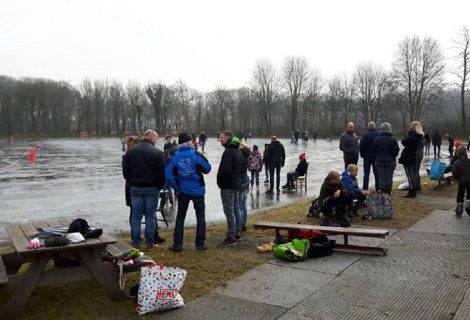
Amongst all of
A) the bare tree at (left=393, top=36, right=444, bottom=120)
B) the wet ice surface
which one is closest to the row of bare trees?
the bare tree at (left=393, top=36, right=444, bottom=120)

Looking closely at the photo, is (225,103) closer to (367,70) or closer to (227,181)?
(367,70)

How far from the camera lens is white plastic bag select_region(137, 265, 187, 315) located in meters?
4.82

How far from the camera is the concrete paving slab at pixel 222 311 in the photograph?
475 cm

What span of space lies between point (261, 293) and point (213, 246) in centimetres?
252

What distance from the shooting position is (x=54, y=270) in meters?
4.98

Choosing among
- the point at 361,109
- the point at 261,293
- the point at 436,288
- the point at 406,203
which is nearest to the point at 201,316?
the point at 261,293

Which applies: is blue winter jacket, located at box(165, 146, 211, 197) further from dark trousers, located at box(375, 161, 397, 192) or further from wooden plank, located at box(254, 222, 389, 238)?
dark trousers, located at box(375, 161, 397, 192)

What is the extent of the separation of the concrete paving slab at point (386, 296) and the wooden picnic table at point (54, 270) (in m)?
2.01

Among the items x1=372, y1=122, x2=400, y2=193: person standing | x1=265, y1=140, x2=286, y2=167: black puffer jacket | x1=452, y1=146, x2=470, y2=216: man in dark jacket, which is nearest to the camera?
x1=452, y1=146, x2=470, y2=216: man in dark jacket

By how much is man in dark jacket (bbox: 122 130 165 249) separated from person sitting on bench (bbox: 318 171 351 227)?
3.30 m

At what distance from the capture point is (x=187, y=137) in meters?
7.47

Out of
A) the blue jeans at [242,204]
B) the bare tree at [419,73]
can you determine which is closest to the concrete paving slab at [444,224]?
the blue jeans at [242,204]

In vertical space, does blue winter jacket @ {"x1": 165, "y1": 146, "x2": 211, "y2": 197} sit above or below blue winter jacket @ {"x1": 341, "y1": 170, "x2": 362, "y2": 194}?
above

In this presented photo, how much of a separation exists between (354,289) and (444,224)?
4510mm
